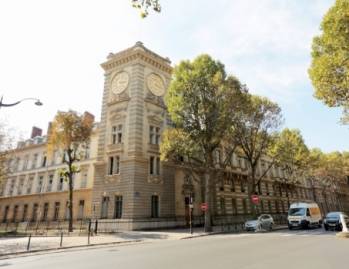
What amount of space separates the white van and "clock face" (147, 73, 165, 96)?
2043 centimetres

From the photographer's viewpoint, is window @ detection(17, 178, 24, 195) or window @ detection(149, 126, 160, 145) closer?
window @ detection(149, 126, 160, 145)

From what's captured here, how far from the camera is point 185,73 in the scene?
26906mm

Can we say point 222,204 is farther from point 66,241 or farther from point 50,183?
point 50,183

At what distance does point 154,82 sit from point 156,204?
14.7m

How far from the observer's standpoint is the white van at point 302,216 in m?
27.8

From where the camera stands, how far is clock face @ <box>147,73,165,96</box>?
33.3m

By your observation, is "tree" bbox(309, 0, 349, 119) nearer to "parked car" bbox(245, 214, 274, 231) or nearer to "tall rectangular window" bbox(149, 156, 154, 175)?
"parked car" bbox(245, 214, 274, 231)

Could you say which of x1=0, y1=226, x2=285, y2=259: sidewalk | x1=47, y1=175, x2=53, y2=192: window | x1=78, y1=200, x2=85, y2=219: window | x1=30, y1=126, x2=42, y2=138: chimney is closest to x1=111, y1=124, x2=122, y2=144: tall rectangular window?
x1=78, y1=200, x2=85, y2=219: window

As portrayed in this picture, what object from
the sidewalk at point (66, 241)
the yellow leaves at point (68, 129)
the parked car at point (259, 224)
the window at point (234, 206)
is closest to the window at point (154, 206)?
the sidewalk at point (66, 241)

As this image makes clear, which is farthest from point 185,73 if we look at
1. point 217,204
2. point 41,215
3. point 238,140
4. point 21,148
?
point 21,148

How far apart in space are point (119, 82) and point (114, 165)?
10.5 metres

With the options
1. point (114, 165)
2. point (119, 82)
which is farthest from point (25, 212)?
point (119, 82)

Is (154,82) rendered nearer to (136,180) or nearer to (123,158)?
(123,158)

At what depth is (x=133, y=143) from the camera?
2922 centimetres
